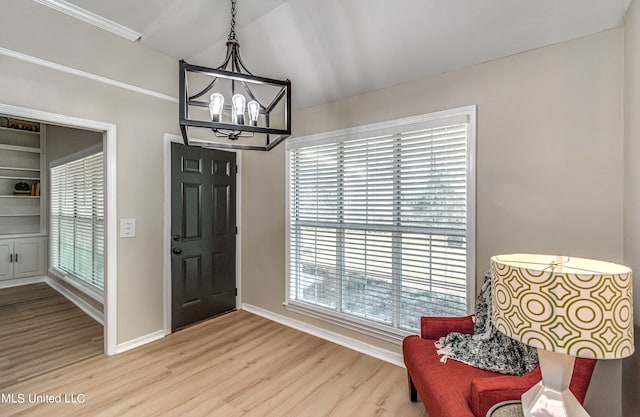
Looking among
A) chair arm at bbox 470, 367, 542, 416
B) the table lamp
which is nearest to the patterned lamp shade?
the table lamp

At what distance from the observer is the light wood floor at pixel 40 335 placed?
2.63m

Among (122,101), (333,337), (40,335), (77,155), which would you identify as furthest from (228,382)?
(77,155)

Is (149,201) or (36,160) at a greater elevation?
(36,160)

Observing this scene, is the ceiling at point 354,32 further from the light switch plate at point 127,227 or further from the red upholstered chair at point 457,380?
the red upholstered chair at point 457,380

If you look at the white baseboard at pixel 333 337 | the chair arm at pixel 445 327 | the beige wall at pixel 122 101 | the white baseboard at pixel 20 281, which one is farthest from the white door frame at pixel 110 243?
the white baseboard at pixel 20 281

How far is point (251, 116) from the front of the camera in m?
1.59

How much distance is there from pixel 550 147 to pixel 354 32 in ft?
5.28

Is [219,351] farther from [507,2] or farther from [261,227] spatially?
[507,2]

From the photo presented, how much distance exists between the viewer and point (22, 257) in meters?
5.07

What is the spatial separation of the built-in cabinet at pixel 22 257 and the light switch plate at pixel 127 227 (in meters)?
3.80

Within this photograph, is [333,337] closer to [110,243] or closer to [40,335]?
[110,243]

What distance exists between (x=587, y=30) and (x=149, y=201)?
3.72 meters

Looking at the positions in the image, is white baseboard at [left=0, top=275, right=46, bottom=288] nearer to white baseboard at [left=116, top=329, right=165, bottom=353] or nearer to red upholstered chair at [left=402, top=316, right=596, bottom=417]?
white baseboard at [left=116, top=329, right=165, bottom=353]

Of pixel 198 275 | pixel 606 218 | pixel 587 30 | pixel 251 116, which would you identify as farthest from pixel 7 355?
pixel 587 30
